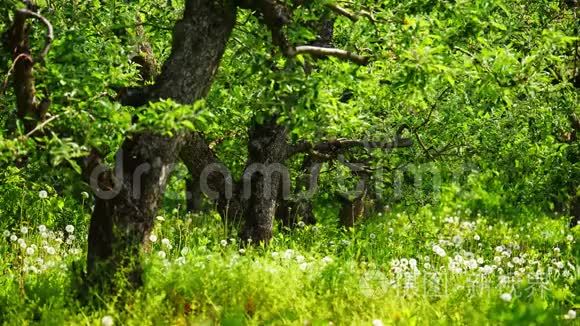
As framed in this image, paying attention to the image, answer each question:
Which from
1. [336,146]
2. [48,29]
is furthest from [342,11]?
[336,146]

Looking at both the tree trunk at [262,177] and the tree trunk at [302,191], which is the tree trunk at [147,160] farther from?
the tree trunk at [302,191]

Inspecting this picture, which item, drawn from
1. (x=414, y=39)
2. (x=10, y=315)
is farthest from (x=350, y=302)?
(x=10, y=315)

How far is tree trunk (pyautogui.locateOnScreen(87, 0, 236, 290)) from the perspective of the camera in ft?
23.4

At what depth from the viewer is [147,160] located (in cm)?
719

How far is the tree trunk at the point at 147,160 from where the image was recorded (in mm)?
7133

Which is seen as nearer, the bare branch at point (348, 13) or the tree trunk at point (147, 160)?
the tree trunk at point (147, 160)

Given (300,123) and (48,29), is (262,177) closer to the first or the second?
(300,123)

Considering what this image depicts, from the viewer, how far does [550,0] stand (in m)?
13.8

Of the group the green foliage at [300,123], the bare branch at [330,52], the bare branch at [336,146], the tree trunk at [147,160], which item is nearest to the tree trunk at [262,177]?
the green foliage at [300,123]

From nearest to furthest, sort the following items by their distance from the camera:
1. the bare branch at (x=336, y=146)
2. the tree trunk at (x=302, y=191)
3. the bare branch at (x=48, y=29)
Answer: the bare branch at (x=48, y=29) → the bare branch at (x=336, y=146) → the tree trunk at (x=302, y=191)

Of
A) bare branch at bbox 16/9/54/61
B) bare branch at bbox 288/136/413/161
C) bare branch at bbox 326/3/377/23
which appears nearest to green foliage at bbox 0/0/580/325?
bare branch at bbox 326/3/377/23

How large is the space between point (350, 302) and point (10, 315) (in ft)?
10.4

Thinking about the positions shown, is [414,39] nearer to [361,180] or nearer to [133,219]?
[133,219]

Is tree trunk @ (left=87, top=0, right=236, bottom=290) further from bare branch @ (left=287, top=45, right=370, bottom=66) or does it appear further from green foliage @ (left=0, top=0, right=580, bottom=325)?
bare branch @ (left=287, top=45, right=370, bottom=66)
